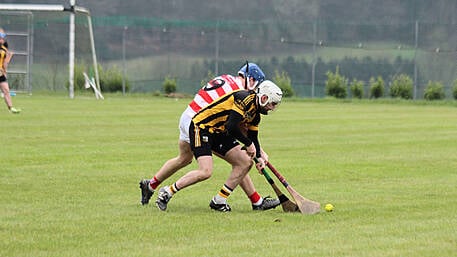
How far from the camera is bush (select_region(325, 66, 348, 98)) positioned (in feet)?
149

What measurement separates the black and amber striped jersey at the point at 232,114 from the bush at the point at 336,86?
34.5 m

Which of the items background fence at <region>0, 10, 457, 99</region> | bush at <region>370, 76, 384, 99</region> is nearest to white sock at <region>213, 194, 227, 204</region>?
bush at <region>370, 76, 384, 99</region>

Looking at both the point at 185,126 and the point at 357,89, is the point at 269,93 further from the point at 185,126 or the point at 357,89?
the point at 357,89

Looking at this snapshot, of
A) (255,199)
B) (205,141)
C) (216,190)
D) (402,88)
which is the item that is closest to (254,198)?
(255,199)

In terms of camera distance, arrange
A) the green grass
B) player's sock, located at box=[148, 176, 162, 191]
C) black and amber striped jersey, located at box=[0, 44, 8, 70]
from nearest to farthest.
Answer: the green grass → player's sock, located at box=[148, 176, 162, 191] → black and amber striped jersey, located at box=[0, 44, 8, 70]

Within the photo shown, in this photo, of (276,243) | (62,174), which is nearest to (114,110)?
(62,174)

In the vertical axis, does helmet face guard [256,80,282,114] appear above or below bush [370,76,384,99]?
above

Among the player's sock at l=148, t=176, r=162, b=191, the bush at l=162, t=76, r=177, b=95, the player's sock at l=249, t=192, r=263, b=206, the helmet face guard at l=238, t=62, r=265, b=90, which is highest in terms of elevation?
the helmet face guard at l=238, t=62, r=265, b=90

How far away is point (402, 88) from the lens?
45.2 metres

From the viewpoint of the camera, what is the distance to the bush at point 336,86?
149ft

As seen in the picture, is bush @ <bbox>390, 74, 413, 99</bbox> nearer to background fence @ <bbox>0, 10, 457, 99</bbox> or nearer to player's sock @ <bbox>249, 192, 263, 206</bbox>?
background fence @ <bbox>0, 10, 457, 99</bbox>

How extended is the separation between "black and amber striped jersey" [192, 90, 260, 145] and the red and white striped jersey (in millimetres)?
99

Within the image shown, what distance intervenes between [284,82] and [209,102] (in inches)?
1375

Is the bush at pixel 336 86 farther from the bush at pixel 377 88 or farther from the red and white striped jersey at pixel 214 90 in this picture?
the red and white striped jersey at pixel 214 90
